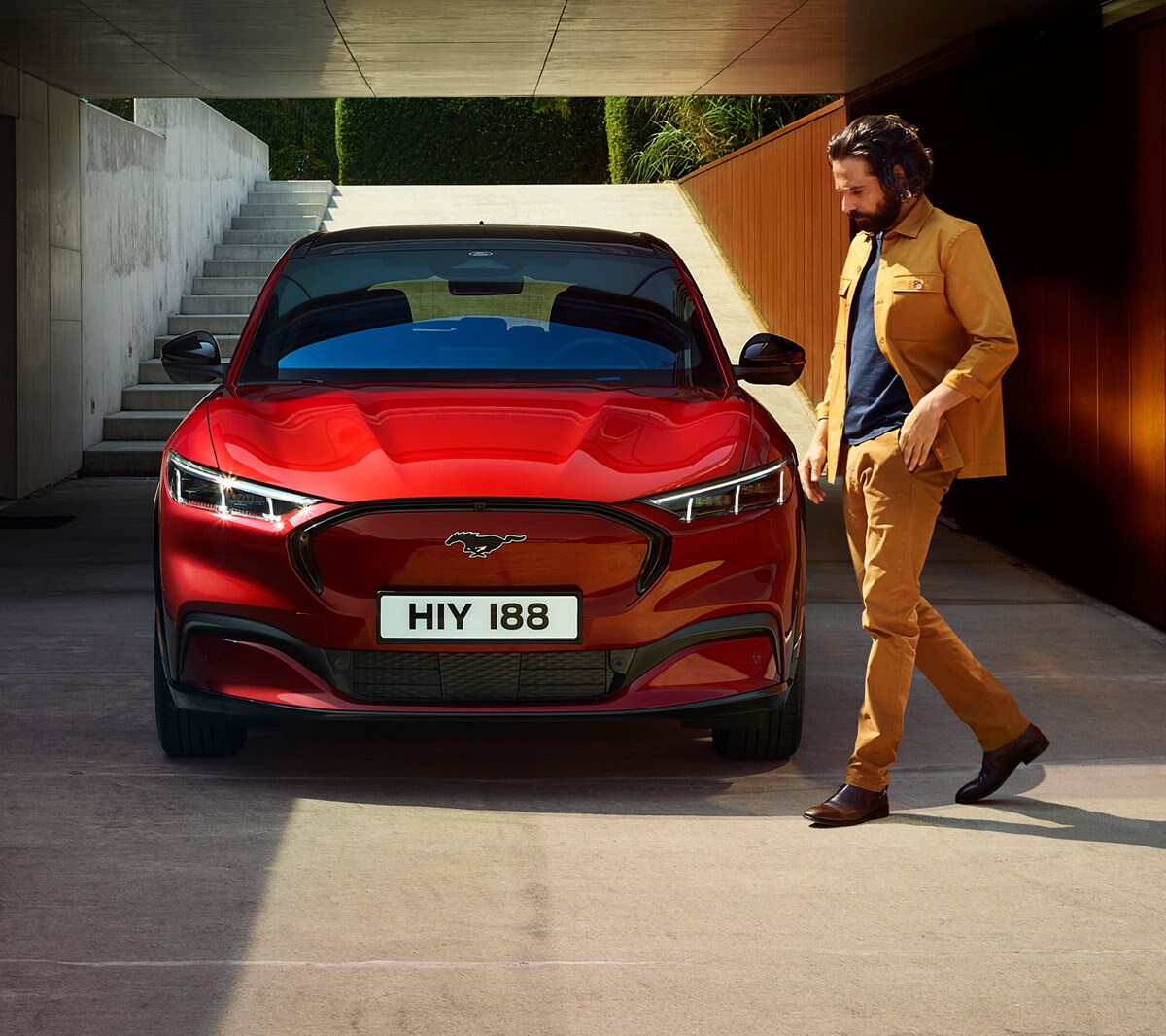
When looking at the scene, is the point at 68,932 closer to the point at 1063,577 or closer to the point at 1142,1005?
the point at 1142,1005

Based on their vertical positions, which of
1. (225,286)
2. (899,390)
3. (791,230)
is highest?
(791,230)

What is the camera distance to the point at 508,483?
4.23 metres

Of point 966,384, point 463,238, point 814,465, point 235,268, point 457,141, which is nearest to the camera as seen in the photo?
point 966,384

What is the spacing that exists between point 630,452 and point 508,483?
35 centimetres

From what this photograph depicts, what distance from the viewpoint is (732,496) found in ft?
14.3

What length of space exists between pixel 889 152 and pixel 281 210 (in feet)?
56.3

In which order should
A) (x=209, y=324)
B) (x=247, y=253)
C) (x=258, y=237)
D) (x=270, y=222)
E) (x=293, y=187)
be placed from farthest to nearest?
(x=293, y=187)
(x=270, y=222)
(x=258, y=237)
(x=247, y=253)
(x=209, y=324)

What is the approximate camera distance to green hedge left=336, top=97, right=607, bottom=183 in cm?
2808

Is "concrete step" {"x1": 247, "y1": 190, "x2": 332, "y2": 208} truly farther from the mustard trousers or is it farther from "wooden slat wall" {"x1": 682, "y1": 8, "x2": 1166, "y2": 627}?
the mustard trousers

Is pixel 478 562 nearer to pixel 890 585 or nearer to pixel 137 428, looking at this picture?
pixel 890 585

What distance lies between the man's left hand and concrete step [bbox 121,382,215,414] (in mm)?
11074

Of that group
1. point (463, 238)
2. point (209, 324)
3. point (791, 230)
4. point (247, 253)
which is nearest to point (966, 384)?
point (463, 238)

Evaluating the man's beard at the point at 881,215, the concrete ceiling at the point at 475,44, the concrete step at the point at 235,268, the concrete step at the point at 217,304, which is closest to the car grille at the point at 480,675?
the man's beard at the point at 881,215

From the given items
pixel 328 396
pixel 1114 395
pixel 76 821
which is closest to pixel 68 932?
pixel 76 821
